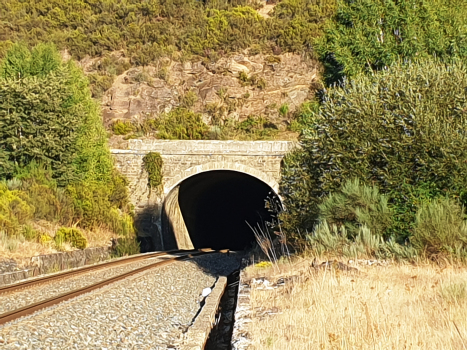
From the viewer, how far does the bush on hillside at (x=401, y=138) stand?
1110 cm

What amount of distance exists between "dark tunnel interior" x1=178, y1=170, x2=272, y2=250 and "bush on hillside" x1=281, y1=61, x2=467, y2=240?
15.2 meters

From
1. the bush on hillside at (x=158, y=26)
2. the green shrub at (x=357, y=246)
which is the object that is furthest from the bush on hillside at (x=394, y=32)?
the bush on hillside at (x=158, y=26)

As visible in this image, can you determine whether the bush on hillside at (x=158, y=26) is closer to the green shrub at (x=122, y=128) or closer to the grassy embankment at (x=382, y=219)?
the green shrub at (x=122, y=128)

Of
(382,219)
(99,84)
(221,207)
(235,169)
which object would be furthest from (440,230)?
(99,84)

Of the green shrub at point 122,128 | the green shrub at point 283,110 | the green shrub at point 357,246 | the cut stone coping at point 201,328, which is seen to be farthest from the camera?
the green shrub at point 283,110

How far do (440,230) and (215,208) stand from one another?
2463 centimetres

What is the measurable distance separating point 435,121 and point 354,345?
7.37 metres

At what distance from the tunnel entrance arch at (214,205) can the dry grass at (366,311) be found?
17.1 meters

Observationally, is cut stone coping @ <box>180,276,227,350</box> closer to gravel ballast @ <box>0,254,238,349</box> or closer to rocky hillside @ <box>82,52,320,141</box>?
gravel ballast @ <box>0,254,238,349</box>

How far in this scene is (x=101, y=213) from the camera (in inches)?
864

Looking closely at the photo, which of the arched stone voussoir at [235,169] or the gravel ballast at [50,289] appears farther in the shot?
the arched stone voussoir at [235,169]

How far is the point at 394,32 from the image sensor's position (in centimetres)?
1956

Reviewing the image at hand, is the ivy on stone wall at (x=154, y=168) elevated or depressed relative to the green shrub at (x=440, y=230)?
elevated

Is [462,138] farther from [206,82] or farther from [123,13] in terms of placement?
[123,13]
